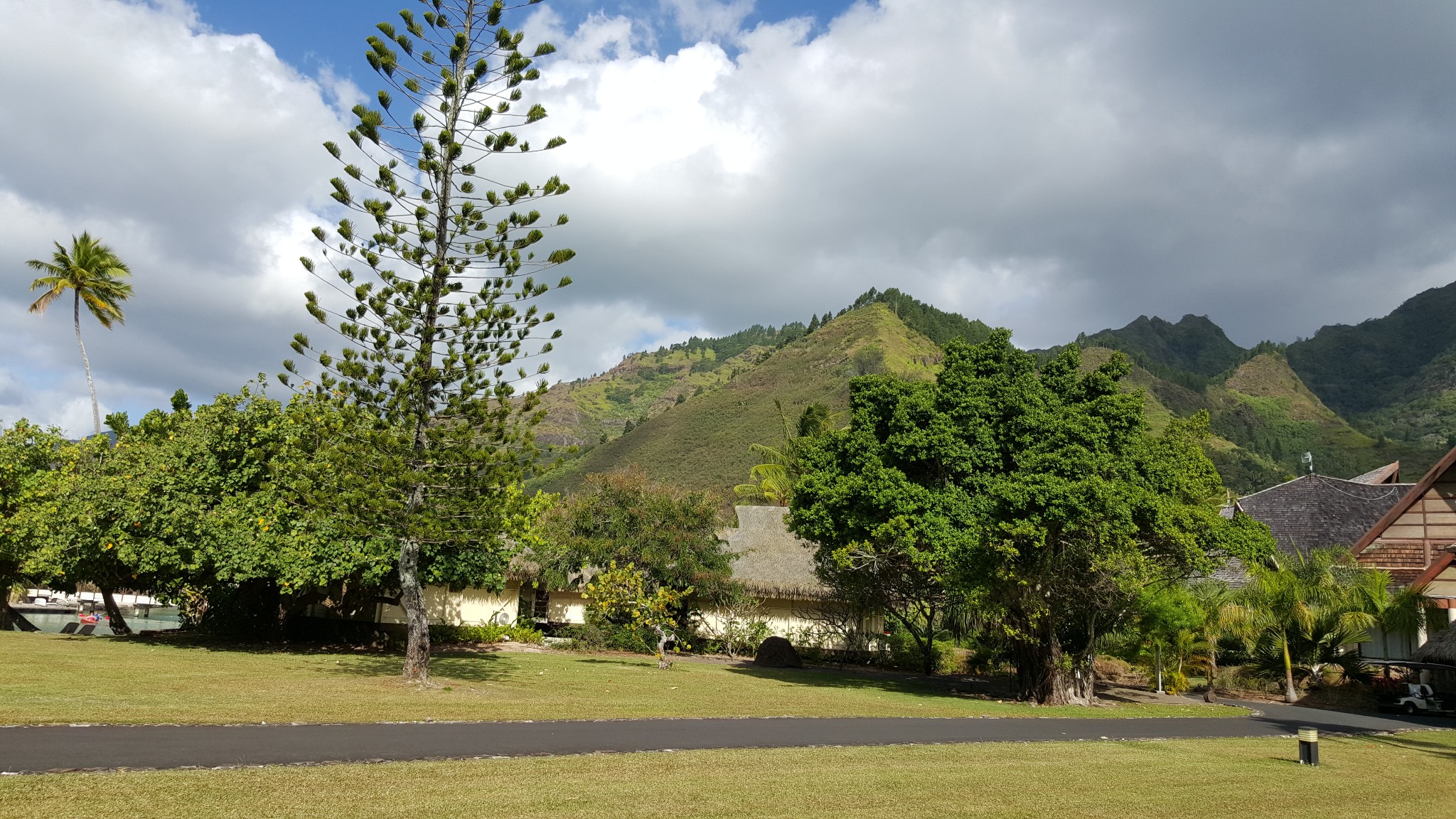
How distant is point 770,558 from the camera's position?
2942cm

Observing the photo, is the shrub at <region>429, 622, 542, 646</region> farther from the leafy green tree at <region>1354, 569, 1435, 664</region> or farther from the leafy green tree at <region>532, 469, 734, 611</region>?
the leafy green tree at <region>1354, 569, 1435, 664</region>

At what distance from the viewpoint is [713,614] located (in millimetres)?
27906

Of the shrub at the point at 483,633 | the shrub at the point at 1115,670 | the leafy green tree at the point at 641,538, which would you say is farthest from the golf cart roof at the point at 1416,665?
the shrub at the point at 483,633

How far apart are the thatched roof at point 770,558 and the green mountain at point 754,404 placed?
31816 millimetres

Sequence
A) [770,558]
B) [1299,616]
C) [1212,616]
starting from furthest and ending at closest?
1. [770,558]
2. [1299,616]
3. [1212,616]

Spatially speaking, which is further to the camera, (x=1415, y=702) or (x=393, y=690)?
(x=1415, y=702)

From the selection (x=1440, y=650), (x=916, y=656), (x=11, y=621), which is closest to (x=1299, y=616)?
(x=1440, y=650)

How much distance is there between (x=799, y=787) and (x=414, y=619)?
354 inches

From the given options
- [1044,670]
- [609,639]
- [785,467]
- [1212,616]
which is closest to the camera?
[1044,670]

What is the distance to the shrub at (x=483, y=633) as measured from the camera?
25156mm

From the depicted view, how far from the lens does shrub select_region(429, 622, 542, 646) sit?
82.5ft

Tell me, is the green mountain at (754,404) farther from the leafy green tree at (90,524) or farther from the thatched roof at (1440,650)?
the thatched roof at (1440,650)

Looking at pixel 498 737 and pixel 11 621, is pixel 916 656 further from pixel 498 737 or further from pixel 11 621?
pixel 11 621

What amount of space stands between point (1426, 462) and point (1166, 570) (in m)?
70.9
